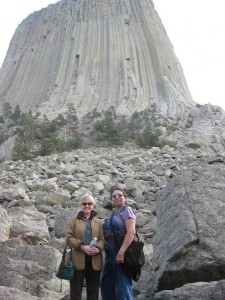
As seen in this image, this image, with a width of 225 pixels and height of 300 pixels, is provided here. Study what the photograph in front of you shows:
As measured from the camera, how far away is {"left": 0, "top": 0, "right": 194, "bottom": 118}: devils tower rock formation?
147 ft

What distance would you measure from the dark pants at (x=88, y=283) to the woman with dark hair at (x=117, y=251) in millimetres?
66

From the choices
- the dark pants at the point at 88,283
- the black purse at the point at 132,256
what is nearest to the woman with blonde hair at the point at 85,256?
the dark pants at the point at 88,283

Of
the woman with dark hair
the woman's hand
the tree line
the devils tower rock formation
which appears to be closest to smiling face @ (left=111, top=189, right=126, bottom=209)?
the woman with dark hair

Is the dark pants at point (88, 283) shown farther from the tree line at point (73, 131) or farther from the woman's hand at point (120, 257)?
the tree line at point (73, 131)

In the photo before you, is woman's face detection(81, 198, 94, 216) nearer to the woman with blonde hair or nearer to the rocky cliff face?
the woman with blonde hair

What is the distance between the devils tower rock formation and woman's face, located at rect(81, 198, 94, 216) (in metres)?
37.1

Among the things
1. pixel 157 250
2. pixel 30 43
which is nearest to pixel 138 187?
pixel 157 250

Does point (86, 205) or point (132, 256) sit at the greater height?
point (86, 205)

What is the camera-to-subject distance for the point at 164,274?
475cm

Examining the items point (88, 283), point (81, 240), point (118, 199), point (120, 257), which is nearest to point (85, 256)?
point (81, 240)

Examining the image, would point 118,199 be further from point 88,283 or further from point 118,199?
point 88,283

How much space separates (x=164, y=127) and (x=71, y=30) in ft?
67.5

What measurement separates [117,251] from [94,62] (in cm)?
4470

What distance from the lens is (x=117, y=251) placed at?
4.27 metres
